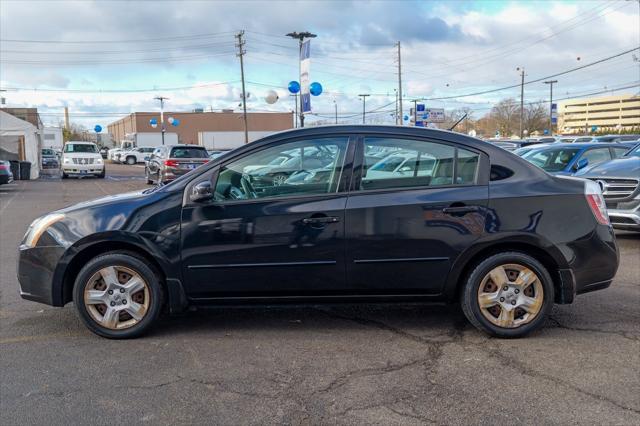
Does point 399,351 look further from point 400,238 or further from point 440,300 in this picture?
point 400,238

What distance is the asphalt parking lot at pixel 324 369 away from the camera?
330 centimetres

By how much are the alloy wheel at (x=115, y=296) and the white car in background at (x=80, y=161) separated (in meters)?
Result: 25.9

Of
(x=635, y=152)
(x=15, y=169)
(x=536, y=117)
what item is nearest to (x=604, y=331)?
(x=635, y=152)

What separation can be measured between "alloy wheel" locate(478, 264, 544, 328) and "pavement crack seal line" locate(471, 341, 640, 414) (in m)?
0.26

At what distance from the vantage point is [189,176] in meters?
4.47

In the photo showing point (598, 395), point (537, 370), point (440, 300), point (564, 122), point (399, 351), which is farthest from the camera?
point (564, 122)

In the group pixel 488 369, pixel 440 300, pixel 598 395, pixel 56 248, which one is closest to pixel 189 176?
pixel 56 248

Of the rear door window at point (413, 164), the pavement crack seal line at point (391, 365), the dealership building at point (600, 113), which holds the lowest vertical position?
the pavement crack seal line at point (391, 365)

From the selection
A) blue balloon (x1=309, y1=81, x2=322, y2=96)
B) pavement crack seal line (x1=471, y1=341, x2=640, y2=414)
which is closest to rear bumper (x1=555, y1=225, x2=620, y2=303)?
pavement crack seal line (x1=471, y1=341, x2=640, y2=414)

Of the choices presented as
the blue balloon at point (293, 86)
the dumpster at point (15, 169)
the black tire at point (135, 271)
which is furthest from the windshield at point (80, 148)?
the black tire at point (135, 271)

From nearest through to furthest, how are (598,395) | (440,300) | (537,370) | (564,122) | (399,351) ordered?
(598,395), (537,370), (399,351), (440,300), (564,122)

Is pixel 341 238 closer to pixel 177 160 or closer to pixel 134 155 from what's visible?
pixel 177 160

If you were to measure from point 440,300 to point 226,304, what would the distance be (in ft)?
5.73

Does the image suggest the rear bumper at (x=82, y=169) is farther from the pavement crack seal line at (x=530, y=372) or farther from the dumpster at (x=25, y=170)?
the pavement crack seal line at (x=530, y=372)
